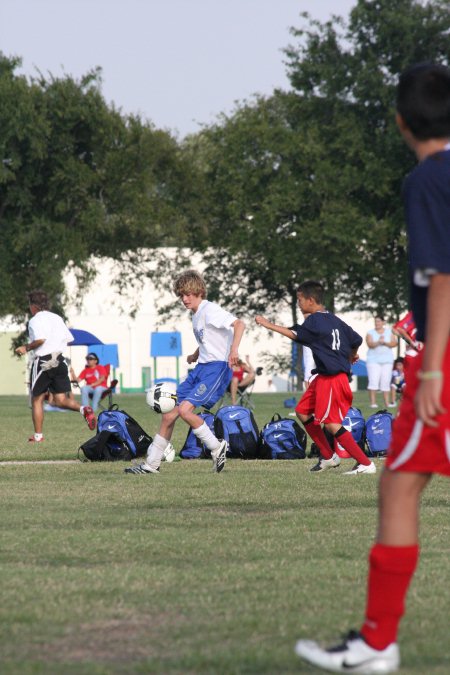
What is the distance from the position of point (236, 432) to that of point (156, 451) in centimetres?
264

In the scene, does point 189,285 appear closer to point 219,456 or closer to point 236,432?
point 219,456

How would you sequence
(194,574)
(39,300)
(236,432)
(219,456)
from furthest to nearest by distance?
(39,300) < (236,432) < (219,456) < (194,574)

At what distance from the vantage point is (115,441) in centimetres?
1460

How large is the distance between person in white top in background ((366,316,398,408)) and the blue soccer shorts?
18.3 m

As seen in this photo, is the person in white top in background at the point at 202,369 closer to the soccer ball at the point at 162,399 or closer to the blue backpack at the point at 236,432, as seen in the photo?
the soccer ball at the point at 162,399

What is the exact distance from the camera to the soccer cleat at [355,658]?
4.24 metres

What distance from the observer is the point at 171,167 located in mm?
48250

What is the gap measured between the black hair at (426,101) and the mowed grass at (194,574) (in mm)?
1760

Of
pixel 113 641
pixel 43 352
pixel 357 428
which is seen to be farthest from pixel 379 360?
pixel 113 641

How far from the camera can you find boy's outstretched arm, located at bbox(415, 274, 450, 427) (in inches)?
163

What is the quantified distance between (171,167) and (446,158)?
44384 millimetres

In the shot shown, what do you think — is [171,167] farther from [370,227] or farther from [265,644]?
[265,644]

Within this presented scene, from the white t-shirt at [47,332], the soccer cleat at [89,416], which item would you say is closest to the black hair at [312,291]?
the white t-shirt at [47,332]

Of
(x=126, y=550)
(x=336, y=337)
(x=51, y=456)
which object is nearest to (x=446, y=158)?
(x=126, y=550)
